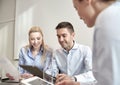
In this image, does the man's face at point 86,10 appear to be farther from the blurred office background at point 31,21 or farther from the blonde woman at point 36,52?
the blurred office background at point 31,21

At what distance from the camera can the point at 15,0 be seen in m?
4.02

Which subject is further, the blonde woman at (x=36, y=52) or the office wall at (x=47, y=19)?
the office wall at (x=47, y=19)

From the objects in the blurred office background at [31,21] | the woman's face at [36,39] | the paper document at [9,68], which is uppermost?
the blurred office background at [31,21]

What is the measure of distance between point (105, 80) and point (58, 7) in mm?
2577

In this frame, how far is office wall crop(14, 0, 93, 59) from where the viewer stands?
294 centimetres

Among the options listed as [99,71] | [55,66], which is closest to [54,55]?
[55,66]

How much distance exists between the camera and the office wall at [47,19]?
2.94 metres

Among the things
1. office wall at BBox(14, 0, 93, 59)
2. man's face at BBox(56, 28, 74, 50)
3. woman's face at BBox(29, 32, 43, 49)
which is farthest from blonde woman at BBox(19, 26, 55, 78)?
office wall at BBox(14, 0, 93, 59)

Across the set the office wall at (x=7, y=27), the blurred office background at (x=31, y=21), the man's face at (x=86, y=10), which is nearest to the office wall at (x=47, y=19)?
the blurred office background at (x=31, y=21)

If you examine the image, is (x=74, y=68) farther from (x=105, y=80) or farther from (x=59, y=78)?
(x=105, y=80)

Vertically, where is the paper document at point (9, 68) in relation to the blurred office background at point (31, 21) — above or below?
below

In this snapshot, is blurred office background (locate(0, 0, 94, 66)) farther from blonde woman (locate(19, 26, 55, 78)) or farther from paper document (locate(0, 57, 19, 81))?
paper document (locate(0, 57, 19, 81))

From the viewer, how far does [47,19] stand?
11.2 feet

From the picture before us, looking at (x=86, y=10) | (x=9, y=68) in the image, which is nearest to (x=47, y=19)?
(x=9, y=68)
